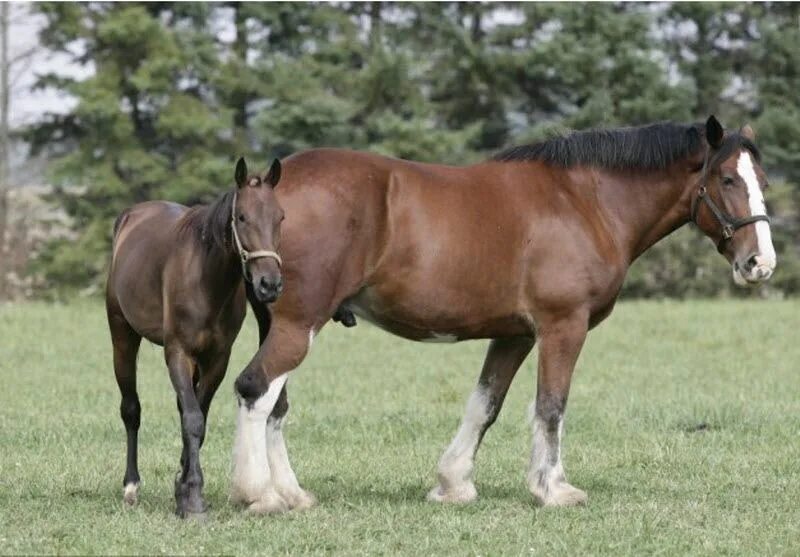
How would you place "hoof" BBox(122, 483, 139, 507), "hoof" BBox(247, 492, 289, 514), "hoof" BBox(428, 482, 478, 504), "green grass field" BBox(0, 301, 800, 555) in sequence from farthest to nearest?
"hoof" BBox(428, 482, 478, 504) < "hoof" BBox(122, 483, 139, 507) < "hoof" BBox(247, 492, 289, 514) < "green grass field" BBox(0, 301, 800, 555)

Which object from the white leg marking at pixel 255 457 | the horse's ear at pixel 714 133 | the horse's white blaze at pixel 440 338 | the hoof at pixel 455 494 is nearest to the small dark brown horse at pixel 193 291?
the white leg marking at pixel 255 457

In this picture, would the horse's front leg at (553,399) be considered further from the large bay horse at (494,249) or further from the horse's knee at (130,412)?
the horse's knee at (130,412)

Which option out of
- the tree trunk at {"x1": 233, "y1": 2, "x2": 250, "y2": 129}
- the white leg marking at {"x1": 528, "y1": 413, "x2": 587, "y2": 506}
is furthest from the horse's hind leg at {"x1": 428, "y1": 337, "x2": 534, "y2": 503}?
the tree trunk at {"x1": 233, "y1": 2, "x2": 250, "y2": 129}

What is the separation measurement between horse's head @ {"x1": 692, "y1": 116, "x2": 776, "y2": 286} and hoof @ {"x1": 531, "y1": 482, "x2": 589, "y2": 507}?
Answer: 150 centimetres

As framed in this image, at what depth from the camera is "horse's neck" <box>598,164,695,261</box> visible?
759cm

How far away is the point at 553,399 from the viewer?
7.25 meters

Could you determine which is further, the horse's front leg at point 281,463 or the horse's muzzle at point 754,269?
the horse's muzzle at point 754,269

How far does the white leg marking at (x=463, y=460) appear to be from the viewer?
7438 millimetres

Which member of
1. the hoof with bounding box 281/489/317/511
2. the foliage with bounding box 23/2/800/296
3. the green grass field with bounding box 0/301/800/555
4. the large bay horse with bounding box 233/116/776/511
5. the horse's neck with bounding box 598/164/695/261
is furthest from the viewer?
the foliage with bounding box 23/2/800/296

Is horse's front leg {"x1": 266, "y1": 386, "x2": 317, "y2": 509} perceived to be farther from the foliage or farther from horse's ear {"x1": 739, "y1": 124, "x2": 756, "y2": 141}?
the foliage

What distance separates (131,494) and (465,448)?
6.37 feet

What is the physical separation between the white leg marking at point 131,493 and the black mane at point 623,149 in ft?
9.30

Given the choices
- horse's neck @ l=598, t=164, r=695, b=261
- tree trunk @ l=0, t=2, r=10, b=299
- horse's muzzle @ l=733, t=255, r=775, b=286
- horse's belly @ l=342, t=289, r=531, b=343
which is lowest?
tree trunk @ l=0, t=2, r=10, b=299

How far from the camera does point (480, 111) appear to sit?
107ft
